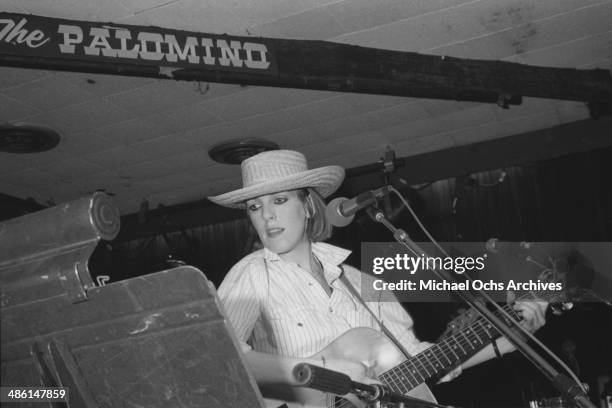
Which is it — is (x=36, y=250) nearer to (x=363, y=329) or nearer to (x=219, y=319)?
(x=219, y=319)

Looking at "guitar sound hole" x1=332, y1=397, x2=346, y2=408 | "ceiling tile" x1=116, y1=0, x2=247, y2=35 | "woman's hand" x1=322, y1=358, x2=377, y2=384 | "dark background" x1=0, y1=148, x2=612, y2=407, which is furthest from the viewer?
"dark background" x1=0, y1=148, x2=612, y2=407

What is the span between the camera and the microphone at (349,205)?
230 centimetres

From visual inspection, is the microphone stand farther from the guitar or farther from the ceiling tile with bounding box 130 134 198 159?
the ceiling tile with bounding box 130 134 198 159

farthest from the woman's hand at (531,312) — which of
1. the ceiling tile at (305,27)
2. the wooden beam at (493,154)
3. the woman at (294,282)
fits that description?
the wooden beam at (493,154)

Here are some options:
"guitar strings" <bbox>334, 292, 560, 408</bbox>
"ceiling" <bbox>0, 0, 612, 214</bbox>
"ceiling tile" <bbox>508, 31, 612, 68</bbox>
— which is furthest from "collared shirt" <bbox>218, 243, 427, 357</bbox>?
"ceiling tile" <bbox>508, 31, 612, 68</bbox>

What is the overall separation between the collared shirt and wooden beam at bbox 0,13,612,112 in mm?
1459

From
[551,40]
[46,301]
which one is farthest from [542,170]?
[46,301]

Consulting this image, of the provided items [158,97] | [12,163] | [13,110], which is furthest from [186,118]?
[12,163]

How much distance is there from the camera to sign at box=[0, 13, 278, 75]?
3.79 metres

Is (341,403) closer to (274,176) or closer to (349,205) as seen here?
(349,205)

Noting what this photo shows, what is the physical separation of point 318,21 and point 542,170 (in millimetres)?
3639

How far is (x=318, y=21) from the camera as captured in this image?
4398 millimetres

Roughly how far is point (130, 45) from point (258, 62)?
2.62 feet

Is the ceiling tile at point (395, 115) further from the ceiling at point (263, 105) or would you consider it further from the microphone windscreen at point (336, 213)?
the microphone windscreen at point (336, 213)
